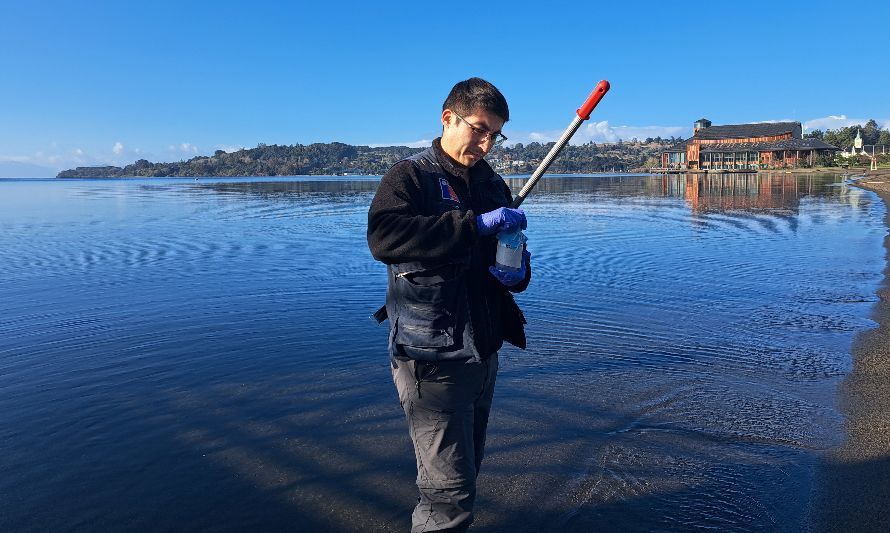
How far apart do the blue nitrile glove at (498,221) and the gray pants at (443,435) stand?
626 millimetres

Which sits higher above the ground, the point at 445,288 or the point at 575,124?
the point at 575,124

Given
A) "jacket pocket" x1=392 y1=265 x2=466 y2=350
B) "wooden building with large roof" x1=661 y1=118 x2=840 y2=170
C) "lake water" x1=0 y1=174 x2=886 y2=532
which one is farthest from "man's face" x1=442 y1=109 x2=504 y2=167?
"wooden building with large roof" x1=661 y1=118 x2=840 y2=170

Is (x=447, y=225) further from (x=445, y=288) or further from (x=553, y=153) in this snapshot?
(x=553, y=153)

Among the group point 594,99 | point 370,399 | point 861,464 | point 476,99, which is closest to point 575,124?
point 594,99

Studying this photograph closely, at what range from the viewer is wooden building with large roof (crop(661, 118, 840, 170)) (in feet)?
305

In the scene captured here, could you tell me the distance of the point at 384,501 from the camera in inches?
152

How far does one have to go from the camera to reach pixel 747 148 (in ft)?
327

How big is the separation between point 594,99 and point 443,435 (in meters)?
1.83

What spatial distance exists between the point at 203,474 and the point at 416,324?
2.49 metres

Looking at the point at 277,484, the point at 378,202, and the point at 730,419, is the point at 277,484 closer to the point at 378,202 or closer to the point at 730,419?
the point at 378,202

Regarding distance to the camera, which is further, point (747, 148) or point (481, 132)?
point (747, 148)

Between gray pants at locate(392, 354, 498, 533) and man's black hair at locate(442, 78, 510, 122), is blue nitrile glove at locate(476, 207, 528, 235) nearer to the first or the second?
man's black hair at locate(442, 78, 510, 122)

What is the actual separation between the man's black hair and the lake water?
2.42m

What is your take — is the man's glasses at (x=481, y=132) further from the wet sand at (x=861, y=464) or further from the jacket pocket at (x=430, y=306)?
the wet sand at (x=861, y=464)
